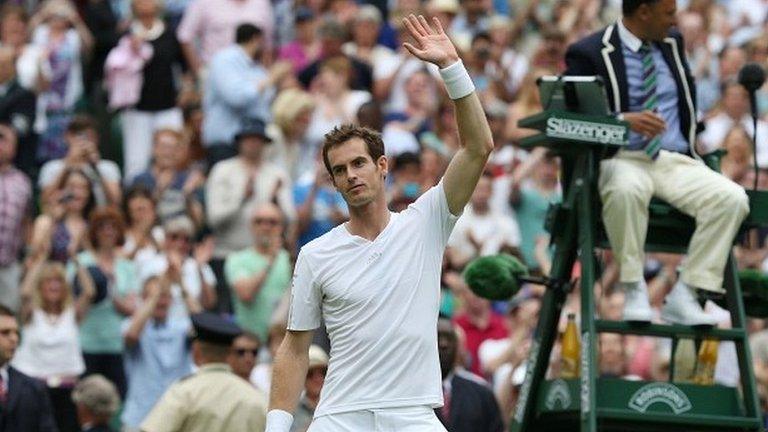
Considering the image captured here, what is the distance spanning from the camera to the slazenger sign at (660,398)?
11.7m

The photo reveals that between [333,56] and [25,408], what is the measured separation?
824 cm

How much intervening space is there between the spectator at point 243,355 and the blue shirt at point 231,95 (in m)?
6.76

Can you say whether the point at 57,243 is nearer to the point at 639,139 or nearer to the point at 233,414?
the point at 233,414

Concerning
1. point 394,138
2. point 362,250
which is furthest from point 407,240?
point 394,138

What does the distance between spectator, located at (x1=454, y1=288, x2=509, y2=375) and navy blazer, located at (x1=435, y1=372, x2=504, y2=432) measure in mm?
2647

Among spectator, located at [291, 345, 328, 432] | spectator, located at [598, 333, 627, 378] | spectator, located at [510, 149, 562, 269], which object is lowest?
spectator, located at [598, 333, 627, 378]

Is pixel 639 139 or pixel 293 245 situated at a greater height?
pixel 639 139

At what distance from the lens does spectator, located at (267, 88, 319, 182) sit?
810 inches

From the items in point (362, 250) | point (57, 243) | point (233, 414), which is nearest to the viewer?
point (362, 250)

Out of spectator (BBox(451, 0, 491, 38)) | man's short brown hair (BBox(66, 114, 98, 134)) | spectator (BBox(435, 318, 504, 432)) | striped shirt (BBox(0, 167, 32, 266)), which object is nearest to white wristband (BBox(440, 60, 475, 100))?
spectator (BBox(435, 318, 504, 432))

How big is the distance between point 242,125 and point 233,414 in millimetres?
8027

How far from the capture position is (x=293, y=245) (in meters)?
19.2

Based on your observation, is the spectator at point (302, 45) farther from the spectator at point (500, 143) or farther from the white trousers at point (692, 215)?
the white trousers at point (692, 215)

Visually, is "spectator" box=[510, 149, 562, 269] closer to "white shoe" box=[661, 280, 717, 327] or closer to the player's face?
"white shoe" box=[661, 280, 717, 327]
